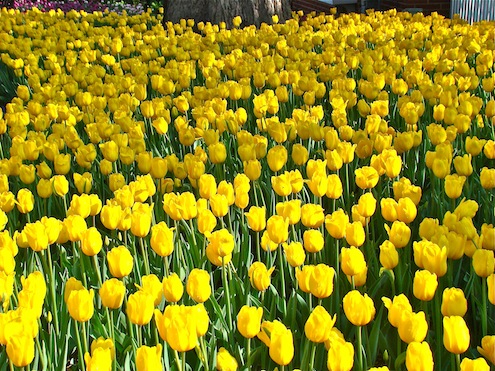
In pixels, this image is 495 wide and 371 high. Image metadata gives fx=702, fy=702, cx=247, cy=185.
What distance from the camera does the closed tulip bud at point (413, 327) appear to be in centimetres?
138

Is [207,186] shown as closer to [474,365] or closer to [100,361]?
[100,361]

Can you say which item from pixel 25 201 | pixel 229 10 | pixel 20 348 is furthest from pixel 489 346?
pixel 229 10

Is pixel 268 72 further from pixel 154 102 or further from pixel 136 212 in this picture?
pixel 136 212

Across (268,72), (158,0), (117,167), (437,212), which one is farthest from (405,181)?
(158,0)

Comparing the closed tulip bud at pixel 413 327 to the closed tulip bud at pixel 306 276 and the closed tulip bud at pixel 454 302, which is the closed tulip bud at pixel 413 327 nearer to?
the closed tulip bud at pixel 454 302

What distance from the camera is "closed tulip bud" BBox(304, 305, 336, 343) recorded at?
1391 millimetres

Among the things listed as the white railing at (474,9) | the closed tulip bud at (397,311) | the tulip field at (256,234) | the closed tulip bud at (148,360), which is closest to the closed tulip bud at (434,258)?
the tulip field at (256,234)

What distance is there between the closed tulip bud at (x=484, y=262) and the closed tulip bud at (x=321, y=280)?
0.34 metres

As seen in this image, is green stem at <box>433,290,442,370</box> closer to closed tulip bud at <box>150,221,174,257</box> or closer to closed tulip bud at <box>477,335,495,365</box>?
closed tulip bud at <box>477,335,495,365</box>

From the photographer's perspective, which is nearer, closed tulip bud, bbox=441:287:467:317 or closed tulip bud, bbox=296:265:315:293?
closed tulip bud, bbox=441:287:467:317

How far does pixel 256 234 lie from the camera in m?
2.48

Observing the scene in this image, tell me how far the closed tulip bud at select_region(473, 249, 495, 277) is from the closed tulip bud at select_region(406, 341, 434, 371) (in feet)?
1.32

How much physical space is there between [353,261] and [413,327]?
313 millimetres

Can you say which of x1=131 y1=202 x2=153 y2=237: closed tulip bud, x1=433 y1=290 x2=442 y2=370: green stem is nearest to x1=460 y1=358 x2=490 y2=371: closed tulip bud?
x1=433 y1=290 x2=442 y2=370: green stem
